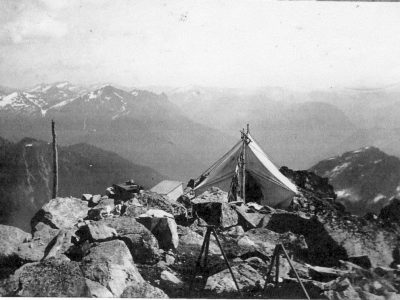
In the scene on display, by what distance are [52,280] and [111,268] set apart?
0.73m

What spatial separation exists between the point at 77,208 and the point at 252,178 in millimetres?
3705

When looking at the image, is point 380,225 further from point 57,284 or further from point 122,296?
point 57,284

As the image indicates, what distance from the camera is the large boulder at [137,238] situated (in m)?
5.31

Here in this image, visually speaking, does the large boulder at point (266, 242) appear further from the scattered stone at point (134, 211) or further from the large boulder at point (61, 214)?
the large boulder at point (61, 214)

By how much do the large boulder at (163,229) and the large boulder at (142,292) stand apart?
3.05ft

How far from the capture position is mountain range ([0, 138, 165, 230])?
91.2ft

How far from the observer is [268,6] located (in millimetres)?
6184

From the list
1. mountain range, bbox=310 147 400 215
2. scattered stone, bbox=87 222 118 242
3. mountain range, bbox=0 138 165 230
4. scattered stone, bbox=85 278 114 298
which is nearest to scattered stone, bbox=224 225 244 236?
scattered stone, bbox=87 222 118 242

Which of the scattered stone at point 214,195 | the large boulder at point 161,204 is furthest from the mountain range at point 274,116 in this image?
the large boulder at point 161,204

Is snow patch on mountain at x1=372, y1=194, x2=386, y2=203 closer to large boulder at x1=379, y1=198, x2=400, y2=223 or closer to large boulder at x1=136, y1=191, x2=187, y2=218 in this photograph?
large boulder at x1=379, y1=198, x2=400, y2=223

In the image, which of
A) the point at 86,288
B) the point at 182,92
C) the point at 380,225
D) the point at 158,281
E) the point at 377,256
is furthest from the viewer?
the point at 182,92

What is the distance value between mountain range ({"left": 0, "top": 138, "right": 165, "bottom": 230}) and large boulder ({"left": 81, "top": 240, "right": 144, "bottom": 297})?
825 inches

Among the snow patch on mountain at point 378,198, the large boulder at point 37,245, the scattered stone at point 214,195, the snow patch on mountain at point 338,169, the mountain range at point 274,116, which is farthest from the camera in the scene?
the snow patch on mountain at point 338,169

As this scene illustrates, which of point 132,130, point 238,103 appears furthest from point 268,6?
point 132,130
